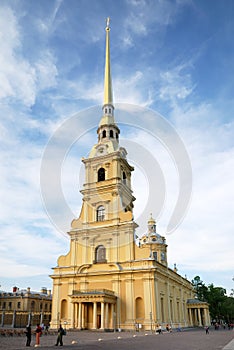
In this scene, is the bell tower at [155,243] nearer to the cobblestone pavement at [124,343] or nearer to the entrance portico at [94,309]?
the entrance portico at [94,309]

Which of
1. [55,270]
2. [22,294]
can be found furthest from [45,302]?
[55,270]

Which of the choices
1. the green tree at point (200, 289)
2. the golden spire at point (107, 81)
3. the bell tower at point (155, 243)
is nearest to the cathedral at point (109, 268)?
the golden spire at point (107, 81)

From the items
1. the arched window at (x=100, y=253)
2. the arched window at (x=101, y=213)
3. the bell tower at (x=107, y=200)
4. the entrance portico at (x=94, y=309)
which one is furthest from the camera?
the arched window at (x=101, y=213)

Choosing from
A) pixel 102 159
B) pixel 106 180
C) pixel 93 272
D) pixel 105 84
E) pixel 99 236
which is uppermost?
pixel 105 84

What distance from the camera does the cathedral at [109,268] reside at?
35375mm

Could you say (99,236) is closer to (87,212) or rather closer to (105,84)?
(87,212)

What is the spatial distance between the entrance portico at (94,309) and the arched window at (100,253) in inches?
197

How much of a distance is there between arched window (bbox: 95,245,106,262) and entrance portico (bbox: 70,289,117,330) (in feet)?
16.4

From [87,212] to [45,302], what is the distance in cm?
3247

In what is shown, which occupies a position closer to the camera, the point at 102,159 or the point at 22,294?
the point at 102,159

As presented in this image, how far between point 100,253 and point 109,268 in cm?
296

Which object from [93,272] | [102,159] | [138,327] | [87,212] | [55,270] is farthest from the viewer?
[102,159]

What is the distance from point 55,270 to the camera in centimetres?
4162

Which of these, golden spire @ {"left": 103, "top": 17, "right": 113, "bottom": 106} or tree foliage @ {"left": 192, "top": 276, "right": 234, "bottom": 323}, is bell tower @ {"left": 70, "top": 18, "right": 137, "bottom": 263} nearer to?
golden spire @ {"left": 103, "top": 17, "right": 113, "bottom": 106}
